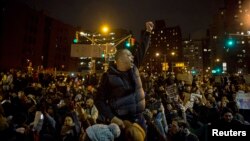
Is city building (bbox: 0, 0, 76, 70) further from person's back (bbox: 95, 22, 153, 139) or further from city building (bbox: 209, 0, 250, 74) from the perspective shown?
city building (bbox: 209, 0, 250, 74)

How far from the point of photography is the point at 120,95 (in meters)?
3.78

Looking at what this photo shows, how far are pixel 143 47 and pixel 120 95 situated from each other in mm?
888

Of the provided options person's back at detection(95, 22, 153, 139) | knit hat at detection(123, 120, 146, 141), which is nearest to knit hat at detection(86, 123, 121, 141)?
knit hat at detection(123, 120, 146, 141)

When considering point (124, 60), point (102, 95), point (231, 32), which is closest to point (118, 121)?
point (102, 95)

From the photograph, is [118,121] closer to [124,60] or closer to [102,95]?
[102,95]

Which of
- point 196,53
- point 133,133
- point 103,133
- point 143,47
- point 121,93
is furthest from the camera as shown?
point 196,53

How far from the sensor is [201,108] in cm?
1113

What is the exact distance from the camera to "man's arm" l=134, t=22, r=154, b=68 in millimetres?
4145

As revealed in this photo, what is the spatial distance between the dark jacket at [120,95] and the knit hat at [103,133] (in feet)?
1.52

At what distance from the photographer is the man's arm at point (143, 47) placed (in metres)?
4.14

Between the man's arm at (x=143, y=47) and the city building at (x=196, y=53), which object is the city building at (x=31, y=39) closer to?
the man's arm at (x=143, y=47)

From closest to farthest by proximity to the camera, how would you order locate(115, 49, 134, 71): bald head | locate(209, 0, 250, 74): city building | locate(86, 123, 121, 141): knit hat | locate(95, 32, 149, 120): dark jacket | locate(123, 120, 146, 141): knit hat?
locate(86, 123, 121, 141): knit hat → locate(123, 120, 146, 141): knit hat → locate(95, 32, 149, 120): dark jacket → locate(115, 49, 134, 71): bald head → locate(209, 0, 250, 74): city building

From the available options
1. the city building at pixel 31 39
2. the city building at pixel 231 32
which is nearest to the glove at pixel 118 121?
the city building at pixel 31 39

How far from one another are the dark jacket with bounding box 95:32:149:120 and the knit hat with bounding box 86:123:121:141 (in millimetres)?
462
